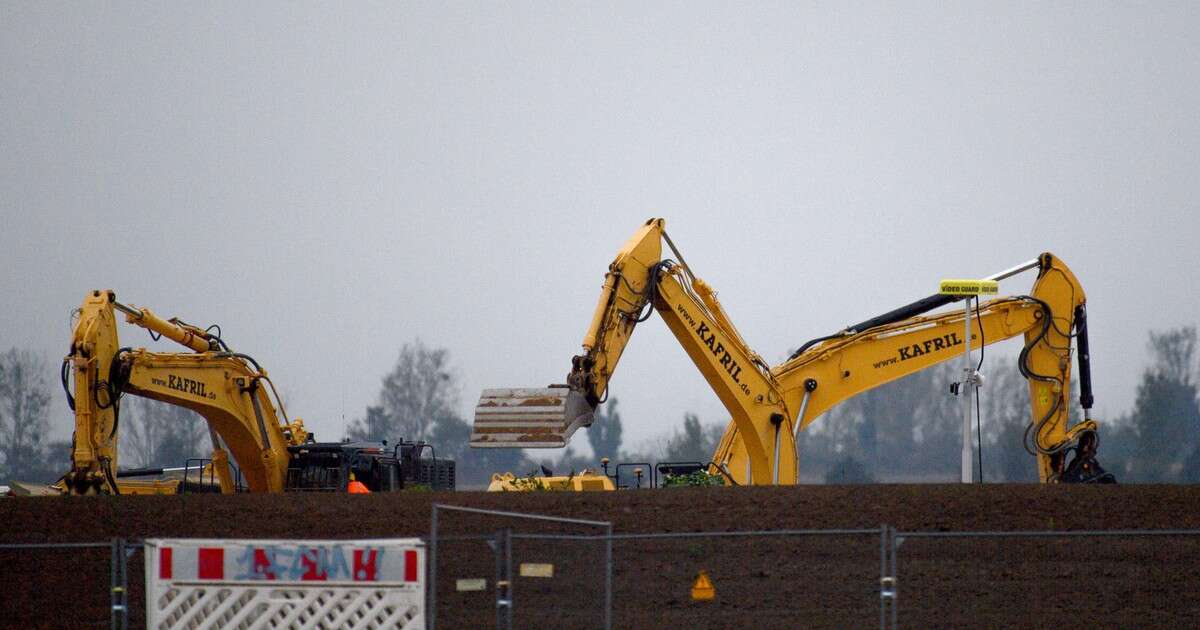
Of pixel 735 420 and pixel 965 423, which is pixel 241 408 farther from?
pixel 965 423

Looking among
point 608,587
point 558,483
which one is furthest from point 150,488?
point 608,587

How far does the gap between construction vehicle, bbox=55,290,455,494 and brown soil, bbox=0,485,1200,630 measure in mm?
2448

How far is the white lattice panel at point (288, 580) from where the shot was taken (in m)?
13.5

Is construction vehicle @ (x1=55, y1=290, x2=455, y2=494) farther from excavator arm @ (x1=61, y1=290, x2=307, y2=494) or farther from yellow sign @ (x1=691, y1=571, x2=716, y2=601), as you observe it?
yellow sign @ (x1=691, y1=571, x2=716, y2=601)

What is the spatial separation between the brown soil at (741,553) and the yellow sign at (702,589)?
0.28m

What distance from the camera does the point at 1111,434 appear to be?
63000mm

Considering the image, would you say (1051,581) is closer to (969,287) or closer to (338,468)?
(969,287)

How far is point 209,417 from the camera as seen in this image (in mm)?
32625

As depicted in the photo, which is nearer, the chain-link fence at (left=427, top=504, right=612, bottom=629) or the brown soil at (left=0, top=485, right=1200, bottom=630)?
the chain-link fence at (left=427, top=504, right=612, bottom=629)

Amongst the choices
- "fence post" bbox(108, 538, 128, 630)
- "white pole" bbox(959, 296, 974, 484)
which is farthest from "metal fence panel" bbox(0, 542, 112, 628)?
"white pole" bbox(959, 296, 974, 484)

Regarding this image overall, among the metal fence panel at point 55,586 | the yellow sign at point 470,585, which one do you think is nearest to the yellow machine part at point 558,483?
the metal fence panel at point 55,586

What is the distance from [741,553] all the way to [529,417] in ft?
31.6

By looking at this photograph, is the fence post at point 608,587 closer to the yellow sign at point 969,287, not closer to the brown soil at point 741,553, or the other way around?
the brown soil at point 741,553

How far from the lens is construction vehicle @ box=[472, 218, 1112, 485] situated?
1109 inches
